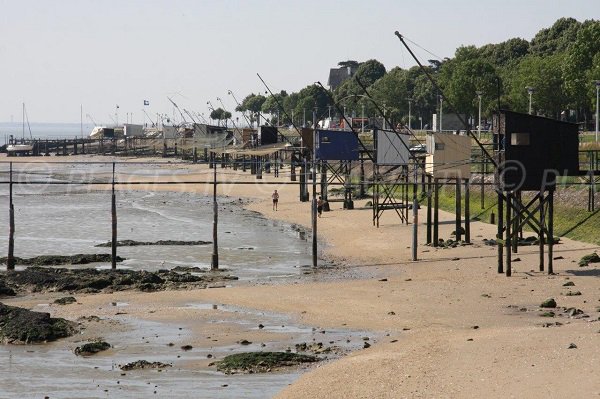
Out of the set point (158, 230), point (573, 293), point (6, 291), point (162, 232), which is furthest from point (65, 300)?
point (158, 230)

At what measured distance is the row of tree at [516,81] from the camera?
93.6 meters

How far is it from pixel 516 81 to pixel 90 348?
278 ft

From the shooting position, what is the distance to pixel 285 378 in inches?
1014

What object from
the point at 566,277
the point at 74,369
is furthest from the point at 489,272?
the point at 74,369

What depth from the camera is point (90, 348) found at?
29.0 metres

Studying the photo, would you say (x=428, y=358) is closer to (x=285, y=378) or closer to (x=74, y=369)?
(x=285, y=378)

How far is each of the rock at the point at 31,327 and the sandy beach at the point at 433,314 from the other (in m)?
2.27

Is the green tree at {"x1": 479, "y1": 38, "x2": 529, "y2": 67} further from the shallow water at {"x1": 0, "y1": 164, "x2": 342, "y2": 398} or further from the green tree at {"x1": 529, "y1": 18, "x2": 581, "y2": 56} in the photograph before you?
the shallow water at {"x1": 0, "y1": 164, "x2": 342, "y2": 398}

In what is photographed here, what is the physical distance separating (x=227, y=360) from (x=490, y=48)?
129 m

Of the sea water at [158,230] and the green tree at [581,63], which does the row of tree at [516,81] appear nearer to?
the green tree at [581,63]

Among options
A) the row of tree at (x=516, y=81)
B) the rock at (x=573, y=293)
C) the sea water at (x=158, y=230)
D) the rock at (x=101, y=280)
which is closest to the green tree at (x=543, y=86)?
the row of tree at (x=516, y=81)

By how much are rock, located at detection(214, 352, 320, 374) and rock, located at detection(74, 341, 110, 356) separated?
3.75 meters

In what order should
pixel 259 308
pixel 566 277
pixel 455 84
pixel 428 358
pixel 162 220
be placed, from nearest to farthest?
pixel 428 358, pixel 259 308, pixel 566 277, pixel 162 220, pixel 455 84

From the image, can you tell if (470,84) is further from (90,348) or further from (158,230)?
(90,348)
